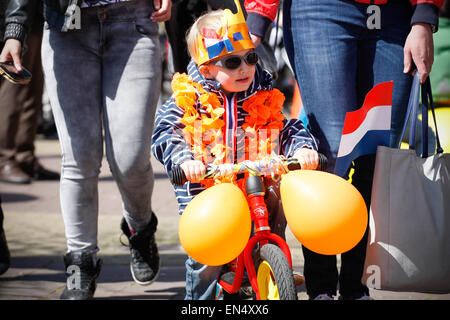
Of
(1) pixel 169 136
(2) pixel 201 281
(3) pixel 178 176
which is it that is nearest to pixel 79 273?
(2) pixel 201 281

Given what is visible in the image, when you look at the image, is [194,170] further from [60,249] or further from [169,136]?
[60,249]

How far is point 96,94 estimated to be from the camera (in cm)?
319

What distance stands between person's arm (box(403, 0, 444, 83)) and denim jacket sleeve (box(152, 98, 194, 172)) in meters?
1.00

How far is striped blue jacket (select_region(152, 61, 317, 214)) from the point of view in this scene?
Answer: 2.67 m

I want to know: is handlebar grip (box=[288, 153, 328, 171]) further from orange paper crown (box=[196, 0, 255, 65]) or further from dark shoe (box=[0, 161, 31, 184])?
dark shoe (box=[0, 161, 31, 184])

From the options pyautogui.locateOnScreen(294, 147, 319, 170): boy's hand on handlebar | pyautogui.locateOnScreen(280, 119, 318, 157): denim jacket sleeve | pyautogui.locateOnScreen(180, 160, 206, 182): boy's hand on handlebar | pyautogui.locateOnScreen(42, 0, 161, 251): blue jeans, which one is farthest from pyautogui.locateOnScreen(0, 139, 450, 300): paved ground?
pyautogui.locateOnScreen(180, 160, 206, 182): boy's hand on handlebar

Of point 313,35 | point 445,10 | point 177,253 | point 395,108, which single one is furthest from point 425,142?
point 445,10

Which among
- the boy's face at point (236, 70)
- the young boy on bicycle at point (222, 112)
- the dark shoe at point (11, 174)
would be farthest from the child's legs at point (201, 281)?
the dark shoe at point (11, 174)

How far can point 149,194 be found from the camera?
11.3ft

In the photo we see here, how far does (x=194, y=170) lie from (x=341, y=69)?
0.82 metres

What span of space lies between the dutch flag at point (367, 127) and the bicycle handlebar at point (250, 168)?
219mm
